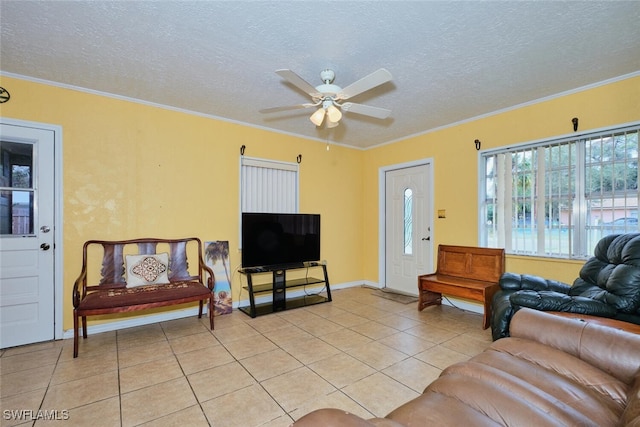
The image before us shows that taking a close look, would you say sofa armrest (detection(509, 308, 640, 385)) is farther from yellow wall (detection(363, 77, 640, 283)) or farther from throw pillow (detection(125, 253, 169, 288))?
throw pillow (detection(125, 253, 169, 288))

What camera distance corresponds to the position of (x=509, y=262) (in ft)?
12.0

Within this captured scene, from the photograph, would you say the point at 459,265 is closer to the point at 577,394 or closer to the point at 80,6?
the point at 577,394

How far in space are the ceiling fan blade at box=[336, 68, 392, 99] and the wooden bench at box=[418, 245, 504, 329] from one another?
8.13 feet

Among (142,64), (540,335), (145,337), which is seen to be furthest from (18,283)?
(540,335)

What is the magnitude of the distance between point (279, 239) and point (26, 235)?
2616 mm

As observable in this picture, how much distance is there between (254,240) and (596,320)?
132 inches

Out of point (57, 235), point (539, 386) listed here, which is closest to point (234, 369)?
point (539, 386)

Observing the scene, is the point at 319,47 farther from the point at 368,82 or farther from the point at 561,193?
the point at 561,193

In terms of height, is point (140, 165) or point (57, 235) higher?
point (140, 165)

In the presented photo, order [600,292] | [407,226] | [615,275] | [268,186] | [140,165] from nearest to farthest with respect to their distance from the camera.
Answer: [615,275]
[600,292]
[140,165]
[268,186]
[407,226]

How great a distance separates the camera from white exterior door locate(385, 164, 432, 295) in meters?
4.61

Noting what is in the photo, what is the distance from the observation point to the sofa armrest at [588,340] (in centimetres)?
142

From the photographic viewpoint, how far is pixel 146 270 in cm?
329

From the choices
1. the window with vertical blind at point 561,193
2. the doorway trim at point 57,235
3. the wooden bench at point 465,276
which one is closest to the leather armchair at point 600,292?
the wooden bench at point 465,276
